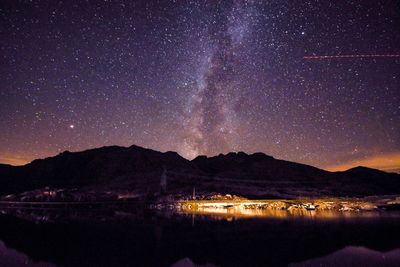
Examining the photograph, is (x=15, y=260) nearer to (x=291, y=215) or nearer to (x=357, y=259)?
(x=357, y=259)

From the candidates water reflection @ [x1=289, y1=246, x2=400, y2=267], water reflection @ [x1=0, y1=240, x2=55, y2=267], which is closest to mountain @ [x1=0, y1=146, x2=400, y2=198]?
water reflection @ [x1=0, y1=240, x2=55, y2=267]

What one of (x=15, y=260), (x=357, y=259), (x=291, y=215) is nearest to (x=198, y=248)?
(x=357, y=259)

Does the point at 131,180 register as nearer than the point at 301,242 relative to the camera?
No

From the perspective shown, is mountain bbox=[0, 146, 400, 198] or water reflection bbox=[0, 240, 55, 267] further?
mountain bbox=[0, 146, 400, 198]

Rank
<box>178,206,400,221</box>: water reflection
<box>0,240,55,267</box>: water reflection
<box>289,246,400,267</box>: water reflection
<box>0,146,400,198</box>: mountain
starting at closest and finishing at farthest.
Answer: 1. <box>0,240,55,267</box>: water reflection
2. <box>289,246,400,267</box>: water reflection
3. <box>178,206,400,221</box>: water reflection
4. <box>0,146,400,198</box>: mountain

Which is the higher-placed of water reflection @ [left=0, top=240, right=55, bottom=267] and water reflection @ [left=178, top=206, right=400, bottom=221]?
water reflection @ [left=178, top=206, right=400, bottom=221]

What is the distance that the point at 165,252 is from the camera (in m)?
24.8

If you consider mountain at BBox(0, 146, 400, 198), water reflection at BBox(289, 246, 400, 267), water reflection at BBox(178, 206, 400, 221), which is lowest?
water reflection at BBox(289, 246, 400, 267)

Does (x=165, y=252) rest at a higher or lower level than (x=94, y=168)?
lower

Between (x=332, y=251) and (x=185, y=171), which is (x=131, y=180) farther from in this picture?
(x=332, y=251)

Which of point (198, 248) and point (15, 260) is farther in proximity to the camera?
point (198, 248)

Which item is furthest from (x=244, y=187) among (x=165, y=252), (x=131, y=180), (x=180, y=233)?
(x=165, y=252)

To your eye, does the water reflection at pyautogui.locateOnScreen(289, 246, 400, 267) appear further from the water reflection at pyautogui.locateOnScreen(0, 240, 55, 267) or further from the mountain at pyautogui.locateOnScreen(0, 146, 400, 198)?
the mountain at pyautogui.locateOnScreen(0, 146, 400, 198)

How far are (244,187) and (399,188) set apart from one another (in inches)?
4328
